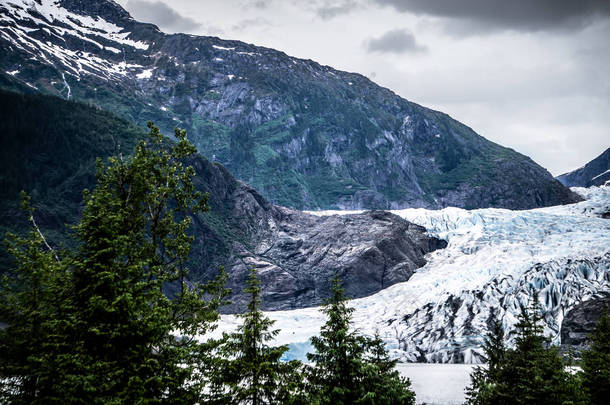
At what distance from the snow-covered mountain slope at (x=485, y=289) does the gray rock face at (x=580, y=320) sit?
1.89 metres

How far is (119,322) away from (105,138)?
510ft

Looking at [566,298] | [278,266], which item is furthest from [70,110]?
[566,298]

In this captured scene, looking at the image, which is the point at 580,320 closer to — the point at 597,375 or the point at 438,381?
the point at 438,381

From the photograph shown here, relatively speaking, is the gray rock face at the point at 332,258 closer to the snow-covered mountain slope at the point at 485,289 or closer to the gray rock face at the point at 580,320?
the snow-covered mountain slope at the point at 485,289

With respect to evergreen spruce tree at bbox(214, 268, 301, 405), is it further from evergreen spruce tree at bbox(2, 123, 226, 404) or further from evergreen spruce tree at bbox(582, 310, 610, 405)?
evergreen spruce tree at bbox(582, 310, 610, 405)

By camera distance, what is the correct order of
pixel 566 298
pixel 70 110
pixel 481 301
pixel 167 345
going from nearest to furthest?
1. pixel 167 345
2. pixel 566 298
3. pixel 481 301
4. pixel 70 110

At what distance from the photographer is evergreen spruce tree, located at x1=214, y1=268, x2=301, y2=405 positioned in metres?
16.5

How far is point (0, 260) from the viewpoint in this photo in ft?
330

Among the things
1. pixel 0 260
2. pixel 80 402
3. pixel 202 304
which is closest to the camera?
pixel 80 402

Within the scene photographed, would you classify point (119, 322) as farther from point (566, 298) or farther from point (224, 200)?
point (224, 200)

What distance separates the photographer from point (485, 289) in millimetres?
89500

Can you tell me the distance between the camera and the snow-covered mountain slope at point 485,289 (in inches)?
3273

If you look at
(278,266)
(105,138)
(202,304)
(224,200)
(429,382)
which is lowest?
(429,382)

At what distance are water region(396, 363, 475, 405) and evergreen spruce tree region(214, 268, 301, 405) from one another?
144 ft
